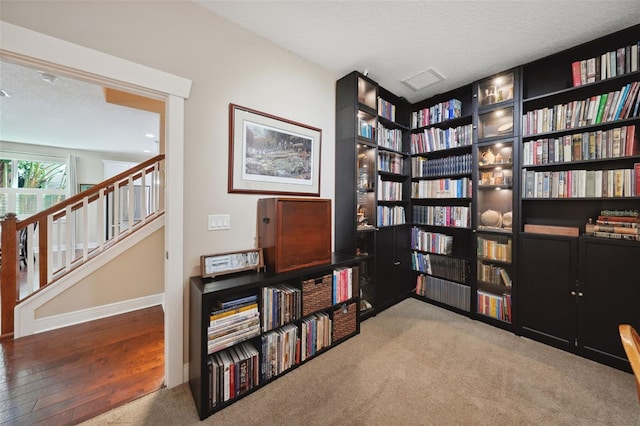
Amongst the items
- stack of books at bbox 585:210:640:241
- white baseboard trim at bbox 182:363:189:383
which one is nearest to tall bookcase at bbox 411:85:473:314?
stack of books at bbox 585:210:640:241

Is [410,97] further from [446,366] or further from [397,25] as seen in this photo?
[446,366]

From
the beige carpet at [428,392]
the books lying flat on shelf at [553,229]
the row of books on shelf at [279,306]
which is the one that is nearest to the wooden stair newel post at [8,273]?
the beige carpet at [428,392]

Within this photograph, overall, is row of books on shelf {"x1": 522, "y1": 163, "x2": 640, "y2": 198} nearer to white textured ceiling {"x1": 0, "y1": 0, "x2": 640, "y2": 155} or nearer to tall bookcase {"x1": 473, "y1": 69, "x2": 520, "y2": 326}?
tall bookcase {"x1": 473, "y1": 69, "x2": 520, "y2": 326}

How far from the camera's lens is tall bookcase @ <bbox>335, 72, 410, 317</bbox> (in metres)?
2.55

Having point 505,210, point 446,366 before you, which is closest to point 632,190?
point 505,210

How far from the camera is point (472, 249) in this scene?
271 cm

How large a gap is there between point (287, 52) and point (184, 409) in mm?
2963

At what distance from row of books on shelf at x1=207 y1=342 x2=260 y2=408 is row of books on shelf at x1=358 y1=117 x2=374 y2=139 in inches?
91.1

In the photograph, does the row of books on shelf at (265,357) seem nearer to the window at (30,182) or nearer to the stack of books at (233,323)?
the stack of books at (233,323)

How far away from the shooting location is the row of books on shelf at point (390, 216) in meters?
2.84

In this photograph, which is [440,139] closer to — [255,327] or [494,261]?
[494,261]

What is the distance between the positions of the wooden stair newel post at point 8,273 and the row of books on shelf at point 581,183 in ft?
17.1

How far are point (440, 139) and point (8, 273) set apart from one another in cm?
495

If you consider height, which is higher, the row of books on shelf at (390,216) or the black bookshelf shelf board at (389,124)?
the black bookshelf shelf board at (389,124)
